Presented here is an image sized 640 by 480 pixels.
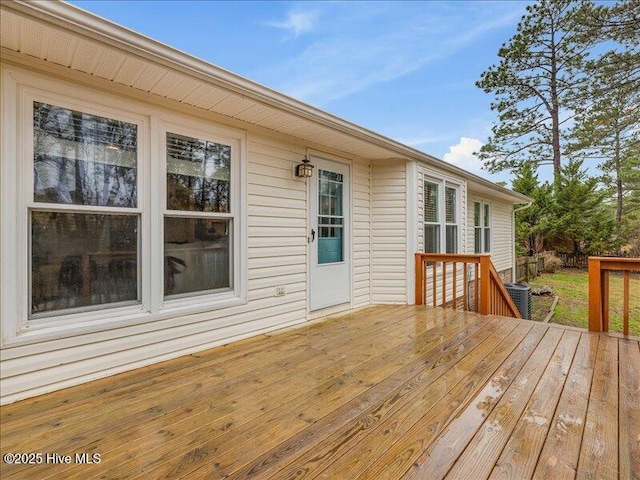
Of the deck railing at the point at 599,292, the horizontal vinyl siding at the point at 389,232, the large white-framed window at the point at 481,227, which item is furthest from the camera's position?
the large white-framed window at the point at 481,227

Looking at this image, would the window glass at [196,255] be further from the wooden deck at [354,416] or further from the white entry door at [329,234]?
the white entry door at [329,234]

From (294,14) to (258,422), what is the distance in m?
10.9

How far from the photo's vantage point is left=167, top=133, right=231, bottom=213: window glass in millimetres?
2998

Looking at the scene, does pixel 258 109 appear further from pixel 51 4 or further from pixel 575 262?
pixel 575 262

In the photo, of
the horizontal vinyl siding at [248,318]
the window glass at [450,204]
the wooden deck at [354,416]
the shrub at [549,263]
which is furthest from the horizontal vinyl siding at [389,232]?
the shrub at [549,263]

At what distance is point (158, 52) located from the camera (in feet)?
7.38

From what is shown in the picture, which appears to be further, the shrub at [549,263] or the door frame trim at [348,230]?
the shrub at [549,263]

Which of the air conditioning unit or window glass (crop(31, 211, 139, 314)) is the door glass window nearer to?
window glass (crop(31, 211, 139, 314))

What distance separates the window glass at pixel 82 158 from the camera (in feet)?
7.58

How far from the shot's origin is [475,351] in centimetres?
307

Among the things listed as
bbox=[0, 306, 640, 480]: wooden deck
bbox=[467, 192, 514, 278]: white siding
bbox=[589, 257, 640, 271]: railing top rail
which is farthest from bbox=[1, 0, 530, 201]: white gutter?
bbox=[467, 192, 514, 278]: white siding

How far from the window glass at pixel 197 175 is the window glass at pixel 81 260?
465 mm

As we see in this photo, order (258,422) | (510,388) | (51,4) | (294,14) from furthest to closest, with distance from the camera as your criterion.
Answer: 1. (294,14)
2. (510,388)
3. (258,422)
4. (51,4)

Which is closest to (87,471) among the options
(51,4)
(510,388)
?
(51,4)
